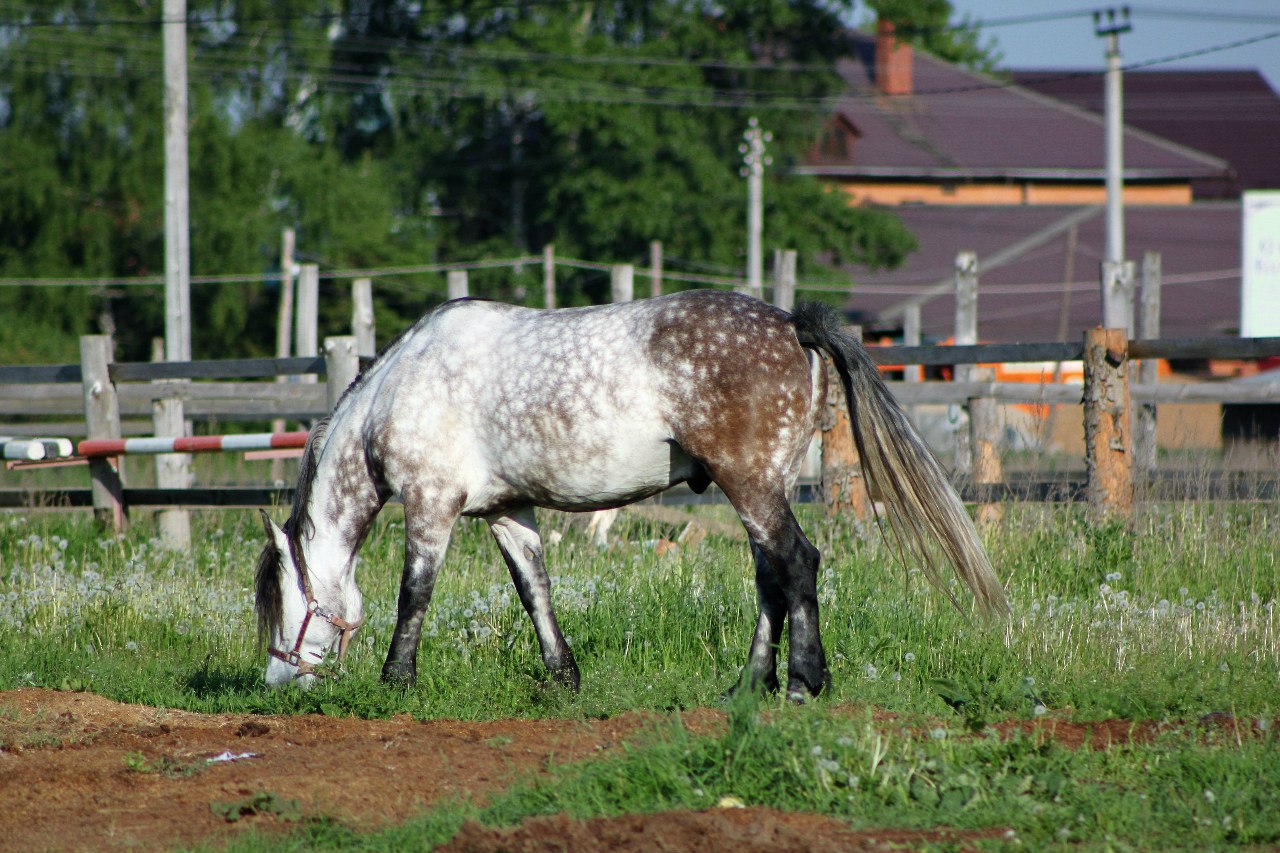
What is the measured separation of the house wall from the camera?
4256 centimetres

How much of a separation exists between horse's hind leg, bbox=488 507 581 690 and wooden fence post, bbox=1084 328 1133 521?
12.9ft

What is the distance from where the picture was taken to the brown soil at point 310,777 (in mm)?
3502

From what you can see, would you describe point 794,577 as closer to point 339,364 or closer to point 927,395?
point 339,364

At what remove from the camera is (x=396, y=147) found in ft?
116

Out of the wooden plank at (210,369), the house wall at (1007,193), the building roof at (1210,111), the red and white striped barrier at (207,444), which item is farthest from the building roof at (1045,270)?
the red and white striped barrier at (207,444)

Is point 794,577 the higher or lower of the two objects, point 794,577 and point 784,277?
the lower

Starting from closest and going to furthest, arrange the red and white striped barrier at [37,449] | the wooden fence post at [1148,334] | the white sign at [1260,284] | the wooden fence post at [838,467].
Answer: the wooden fence post at [838,467] < the red and white striped barrier at [37,449] < the wooden fence post at [1148,334] < the white sign at [1260,284]

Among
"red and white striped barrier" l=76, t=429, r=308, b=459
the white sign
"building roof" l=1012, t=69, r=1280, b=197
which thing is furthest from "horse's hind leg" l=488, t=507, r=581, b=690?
"building roof" l=1012, t=69, r=1280, b=197

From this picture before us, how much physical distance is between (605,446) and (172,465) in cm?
781

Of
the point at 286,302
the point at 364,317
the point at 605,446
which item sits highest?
the point at 286,302

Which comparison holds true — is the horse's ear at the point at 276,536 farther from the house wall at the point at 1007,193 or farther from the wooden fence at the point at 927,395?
the house wall at the point at 1007,193

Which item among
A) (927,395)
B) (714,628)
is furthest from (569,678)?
(927,395)

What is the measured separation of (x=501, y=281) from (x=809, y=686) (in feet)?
90.9

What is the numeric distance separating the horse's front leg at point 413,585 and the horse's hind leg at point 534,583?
1.08 feet
